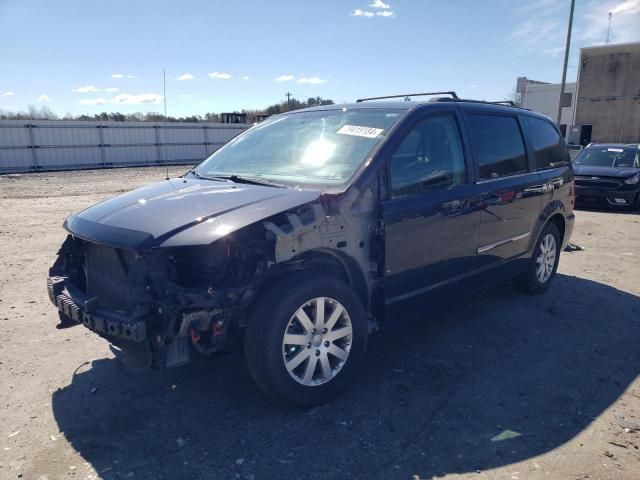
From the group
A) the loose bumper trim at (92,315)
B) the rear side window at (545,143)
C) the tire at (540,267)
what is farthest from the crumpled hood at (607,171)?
the loose bumper trim at (92,315)

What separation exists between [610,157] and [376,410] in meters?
12.1

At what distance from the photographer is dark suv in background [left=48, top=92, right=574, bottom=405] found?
2875 mm

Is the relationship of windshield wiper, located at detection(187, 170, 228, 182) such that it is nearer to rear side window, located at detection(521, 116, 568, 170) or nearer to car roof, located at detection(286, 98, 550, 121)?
car roof, located at detection(286, 98, 550, 121)


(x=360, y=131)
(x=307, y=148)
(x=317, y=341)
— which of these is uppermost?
(x=360, y=131)

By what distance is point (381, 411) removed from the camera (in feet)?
10.7

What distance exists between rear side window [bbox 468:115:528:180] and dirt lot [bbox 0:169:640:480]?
4.78 ft

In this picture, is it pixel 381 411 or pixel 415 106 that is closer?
pixel 381 411

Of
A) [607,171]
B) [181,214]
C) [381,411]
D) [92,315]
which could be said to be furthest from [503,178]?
[607,171]

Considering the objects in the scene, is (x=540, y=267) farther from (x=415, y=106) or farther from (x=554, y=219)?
(x=415, y=106)

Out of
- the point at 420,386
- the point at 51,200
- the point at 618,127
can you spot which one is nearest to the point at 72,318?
the point at 420,386

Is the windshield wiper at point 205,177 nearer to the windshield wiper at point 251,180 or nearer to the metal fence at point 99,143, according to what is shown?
the windshield wiper at point 251,180

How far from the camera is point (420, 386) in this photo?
11.8 feet

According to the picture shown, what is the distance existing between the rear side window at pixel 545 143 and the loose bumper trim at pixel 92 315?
4.28 metres

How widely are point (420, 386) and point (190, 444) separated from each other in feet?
5.32
